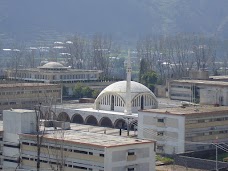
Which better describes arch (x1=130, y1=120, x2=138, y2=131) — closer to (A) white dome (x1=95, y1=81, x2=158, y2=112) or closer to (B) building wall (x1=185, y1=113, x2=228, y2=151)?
(A) white dome (x1=95, y1=81, x2=158, y2=112)

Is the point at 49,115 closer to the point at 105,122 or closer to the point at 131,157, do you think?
the point at 105,122

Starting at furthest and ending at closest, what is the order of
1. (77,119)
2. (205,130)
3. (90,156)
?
(77,119), (205,130), (90,156)

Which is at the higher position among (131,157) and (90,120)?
(90,120)

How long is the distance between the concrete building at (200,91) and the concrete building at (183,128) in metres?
10.0

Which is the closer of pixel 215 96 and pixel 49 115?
pixel 49 115

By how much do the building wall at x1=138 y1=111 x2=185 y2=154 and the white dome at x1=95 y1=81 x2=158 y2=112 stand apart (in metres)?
Result: 6.60

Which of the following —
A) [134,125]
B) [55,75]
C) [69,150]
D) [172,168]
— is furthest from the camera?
[55,75]

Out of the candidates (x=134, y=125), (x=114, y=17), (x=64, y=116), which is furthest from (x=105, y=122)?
(x=114, y=17)

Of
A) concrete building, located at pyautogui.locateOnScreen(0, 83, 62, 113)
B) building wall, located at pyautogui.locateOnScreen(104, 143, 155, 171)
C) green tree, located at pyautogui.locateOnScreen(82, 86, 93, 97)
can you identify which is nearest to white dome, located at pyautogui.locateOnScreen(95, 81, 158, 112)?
concrete building, located at pyautogui.locateOnScreen(0, 83, 62, 113)

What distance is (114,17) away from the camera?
518 ft

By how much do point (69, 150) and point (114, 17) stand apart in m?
120

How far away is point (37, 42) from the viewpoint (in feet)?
461

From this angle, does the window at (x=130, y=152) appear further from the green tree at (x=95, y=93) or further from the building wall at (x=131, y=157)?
the green tree at (x=95, y=93)

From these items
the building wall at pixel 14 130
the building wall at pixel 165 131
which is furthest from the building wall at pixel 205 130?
the building wall at pixel 14 130
